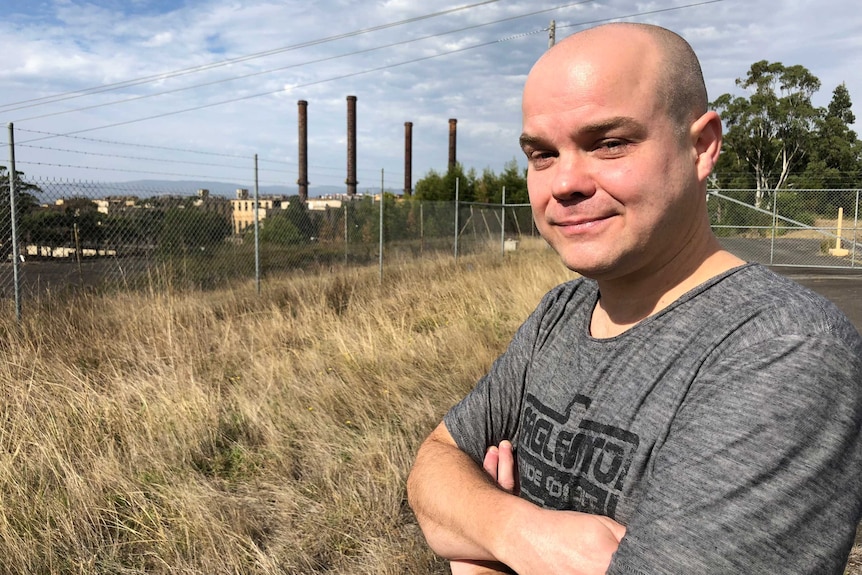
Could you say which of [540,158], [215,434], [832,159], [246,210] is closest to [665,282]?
[540,158]

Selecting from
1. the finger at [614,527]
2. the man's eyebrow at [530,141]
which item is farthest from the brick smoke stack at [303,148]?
the finger at [614,527]

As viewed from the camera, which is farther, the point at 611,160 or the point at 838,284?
the point at 838,284

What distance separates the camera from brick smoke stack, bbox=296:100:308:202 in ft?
100.0

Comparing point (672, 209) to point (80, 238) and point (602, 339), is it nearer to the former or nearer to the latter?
point (602, 339)

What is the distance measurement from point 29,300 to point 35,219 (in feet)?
3.77

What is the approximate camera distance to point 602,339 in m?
1.17

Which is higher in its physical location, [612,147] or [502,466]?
[612,147]

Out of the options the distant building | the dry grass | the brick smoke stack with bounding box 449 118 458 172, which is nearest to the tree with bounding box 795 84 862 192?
the brick smoke stack with bounding box 449 118 458 172

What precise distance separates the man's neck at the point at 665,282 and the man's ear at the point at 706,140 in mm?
141

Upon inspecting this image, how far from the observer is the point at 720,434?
860mm

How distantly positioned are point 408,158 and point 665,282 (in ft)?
114

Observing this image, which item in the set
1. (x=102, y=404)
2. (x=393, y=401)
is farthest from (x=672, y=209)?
(x=102, y=404)

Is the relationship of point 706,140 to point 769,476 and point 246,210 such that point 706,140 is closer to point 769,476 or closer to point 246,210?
point 769,476

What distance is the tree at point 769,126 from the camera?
38.8m
